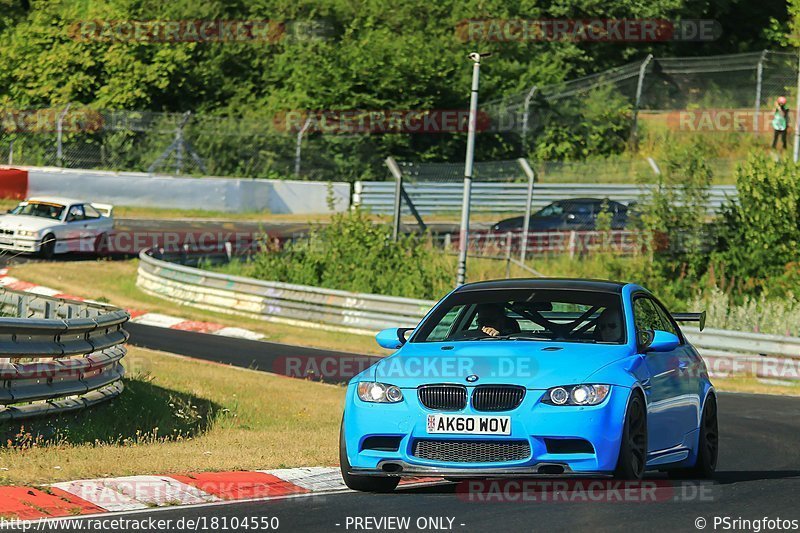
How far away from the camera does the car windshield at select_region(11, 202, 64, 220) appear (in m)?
32.1

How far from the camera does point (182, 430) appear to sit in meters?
13.0

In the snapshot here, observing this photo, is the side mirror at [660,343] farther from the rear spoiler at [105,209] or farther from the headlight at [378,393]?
the rear spoiler at [105,209]

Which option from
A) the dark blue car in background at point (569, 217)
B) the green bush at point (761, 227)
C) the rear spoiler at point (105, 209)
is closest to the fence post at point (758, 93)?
the dark blue car in background at point (569, 217)

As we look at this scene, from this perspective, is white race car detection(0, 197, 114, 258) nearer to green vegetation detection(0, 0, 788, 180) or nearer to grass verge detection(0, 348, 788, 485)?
green vegetation detection(0, 0, 788, 180)

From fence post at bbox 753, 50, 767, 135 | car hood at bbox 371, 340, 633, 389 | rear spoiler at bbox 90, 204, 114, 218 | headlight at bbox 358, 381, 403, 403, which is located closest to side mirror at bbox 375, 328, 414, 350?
car hood at bbox 371, 340, 633, 389

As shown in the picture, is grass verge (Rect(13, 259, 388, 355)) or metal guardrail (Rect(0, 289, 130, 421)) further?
grass verge (Rect(13, 259, 388, 355))

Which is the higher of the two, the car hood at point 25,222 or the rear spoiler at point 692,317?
the rear spoiler at point 692,317

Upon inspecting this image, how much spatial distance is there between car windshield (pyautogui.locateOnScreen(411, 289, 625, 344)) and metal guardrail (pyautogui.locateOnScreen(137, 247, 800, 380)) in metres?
12.4

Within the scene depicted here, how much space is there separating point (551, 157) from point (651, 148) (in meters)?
3.90

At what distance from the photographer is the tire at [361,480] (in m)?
8.89

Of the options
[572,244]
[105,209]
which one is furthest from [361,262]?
[105,209]

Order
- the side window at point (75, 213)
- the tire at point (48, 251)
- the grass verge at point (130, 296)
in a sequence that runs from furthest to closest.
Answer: the side window at point (75, 213)
the tire at point (48, 251)
the grass verge at point (130, 296)

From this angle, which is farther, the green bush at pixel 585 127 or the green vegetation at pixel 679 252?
the green bush at pixel 585 127

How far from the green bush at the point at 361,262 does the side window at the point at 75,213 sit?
4869mm
